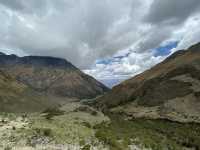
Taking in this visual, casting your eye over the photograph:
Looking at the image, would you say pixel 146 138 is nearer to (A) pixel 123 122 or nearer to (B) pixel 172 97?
(A) pixel 123 122

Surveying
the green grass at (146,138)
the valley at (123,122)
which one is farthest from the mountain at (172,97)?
the green grass at (146,138)

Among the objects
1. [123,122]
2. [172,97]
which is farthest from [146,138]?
[172,97]

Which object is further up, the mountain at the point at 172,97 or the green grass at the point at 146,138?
the mountain at the point at 172,97

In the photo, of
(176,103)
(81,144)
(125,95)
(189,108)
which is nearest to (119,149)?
(81,144)

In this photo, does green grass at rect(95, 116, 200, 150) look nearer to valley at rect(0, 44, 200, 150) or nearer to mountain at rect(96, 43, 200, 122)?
valley at rect(0, 44, 200, 150)

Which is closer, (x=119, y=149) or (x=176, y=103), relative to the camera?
(x=119, y=149)

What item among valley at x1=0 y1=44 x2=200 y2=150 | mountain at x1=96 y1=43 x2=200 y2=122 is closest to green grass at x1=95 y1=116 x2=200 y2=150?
valley at x1=0 y1=44 x2=200 y2=150

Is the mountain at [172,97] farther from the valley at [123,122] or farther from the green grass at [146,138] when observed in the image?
the green grass at [146,138]

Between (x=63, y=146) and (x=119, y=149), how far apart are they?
19.0 ft

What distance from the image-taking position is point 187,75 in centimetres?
11594

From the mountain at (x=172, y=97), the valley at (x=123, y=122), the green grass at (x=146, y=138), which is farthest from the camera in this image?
the mountain at (x=172, y=97)

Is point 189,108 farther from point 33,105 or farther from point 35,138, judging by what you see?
point 33,105

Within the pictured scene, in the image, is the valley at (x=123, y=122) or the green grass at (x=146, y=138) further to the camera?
the green grass at (x=146, y=138)

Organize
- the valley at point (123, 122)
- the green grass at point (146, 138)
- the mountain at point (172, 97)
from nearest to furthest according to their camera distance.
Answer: the valley at point (123, 122)
the green grass at point (146, 138)
the mountain at point (172, 97)
